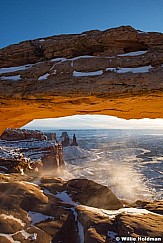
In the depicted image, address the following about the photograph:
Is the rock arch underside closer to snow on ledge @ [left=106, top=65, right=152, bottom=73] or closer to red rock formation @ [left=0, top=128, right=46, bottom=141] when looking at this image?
snow on ledge @ [left=106, top=65, right=152, bottom=73]

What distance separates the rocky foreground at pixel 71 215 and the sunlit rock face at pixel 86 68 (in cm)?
384

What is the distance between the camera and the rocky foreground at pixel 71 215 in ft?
21.2

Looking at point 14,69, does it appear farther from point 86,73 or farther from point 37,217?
point 37,217

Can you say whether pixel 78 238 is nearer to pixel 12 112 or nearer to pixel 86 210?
pixel 86 210

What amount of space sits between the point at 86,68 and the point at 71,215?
18.9ft

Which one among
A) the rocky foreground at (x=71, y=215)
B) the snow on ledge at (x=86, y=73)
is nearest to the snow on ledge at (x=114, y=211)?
the rocky foreground at (x=71, y=215)

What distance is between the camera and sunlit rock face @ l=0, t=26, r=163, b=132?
30.8 ft

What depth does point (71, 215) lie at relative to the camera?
7.36 m

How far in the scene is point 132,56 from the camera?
9.72 meters

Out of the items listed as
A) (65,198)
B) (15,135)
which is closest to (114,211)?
(65,198)

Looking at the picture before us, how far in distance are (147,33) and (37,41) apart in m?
5.10

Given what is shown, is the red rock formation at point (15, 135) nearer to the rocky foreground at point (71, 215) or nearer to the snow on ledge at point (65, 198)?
the rocky foreground at point (71, 215)

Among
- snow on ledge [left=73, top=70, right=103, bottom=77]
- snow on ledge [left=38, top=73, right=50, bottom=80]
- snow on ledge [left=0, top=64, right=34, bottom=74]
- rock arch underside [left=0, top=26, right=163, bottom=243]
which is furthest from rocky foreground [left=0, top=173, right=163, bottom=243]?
snow on ledge [left=0, top=64, right=34, bottom=74]

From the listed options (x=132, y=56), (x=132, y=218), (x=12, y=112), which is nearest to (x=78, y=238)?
(x=132, y=218)
